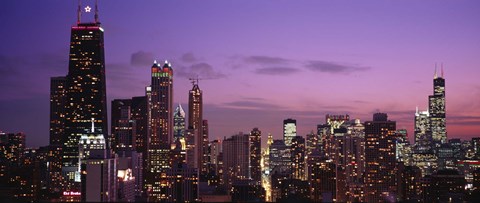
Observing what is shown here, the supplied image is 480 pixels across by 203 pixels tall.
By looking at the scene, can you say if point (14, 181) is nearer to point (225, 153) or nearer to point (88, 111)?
point (88, 111)

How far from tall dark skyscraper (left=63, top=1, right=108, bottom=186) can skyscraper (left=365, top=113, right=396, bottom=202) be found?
3152 centimetres

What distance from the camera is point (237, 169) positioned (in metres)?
92.6

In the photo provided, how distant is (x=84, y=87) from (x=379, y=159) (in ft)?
123

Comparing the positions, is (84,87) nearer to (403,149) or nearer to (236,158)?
(236,158)

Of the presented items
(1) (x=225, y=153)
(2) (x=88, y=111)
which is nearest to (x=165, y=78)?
(1) (x=225, y=153)

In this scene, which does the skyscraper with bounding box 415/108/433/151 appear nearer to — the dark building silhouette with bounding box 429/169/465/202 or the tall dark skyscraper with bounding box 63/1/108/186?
the dark building silhouette with bounding box 429/169/465/202

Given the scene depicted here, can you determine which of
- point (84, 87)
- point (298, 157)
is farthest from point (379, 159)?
point (84, 87)

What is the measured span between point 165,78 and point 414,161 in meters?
41.4

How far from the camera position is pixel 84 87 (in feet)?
265

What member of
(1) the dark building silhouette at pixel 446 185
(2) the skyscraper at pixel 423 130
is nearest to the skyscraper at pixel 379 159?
(1) the dark building silhouette at pixel 446 185

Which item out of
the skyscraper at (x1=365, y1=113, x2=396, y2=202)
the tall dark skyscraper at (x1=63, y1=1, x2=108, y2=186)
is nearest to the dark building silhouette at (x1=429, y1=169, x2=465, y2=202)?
the skyscraper at (x1=365, y1=113, x2=396, y2=202)

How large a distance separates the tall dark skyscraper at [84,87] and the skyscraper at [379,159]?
31.5 meters

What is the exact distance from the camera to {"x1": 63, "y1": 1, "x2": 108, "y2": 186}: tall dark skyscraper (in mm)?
78812

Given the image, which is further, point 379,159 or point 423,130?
point 423,130
